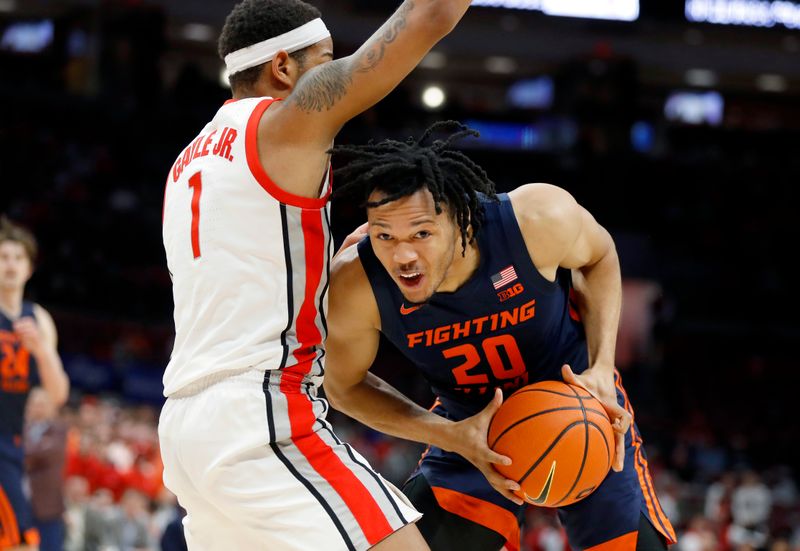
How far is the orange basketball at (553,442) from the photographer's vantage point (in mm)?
3111

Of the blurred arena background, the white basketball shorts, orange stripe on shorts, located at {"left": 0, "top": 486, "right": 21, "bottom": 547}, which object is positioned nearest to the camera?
the white basketball shorts

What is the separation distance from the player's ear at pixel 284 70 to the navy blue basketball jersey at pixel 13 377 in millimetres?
3448

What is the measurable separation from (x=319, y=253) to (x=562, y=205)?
841 millimetres

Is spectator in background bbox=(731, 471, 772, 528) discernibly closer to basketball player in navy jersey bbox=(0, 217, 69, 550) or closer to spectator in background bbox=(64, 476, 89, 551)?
spectator in background bbox=(64, 476, 89, 551)

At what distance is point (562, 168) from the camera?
63.2ft

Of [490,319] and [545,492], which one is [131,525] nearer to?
[490,319]

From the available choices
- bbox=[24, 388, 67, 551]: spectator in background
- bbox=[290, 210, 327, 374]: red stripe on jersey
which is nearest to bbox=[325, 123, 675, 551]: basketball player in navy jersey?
bbox=[290, 210, 327, 374]: red stripe on jersey

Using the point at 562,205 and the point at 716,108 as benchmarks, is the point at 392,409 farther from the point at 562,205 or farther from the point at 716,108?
the point at 716,108

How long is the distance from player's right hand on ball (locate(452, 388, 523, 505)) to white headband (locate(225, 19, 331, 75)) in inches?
45.3

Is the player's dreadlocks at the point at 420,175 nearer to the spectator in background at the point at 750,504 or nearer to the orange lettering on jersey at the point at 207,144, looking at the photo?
the orange lettering on jersey at the point at 207,144

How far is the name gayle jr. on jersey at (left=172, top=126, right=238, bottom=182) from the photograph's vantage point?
2.92 meters

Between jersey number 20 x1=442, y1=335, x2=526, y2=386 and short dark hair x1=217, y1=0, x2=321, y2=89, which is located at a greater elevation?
short dark hair x1=217, y1=0, x2=321, y2=89

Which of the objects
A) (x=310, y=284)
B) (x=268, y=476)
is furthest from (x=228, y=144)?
(x=268, y=476)

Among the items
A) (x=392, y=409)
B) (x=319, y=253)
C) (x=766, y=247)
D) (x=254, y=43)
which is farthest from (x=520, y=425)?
(x=766, y=247)
